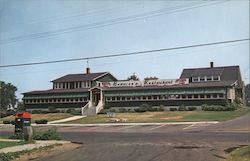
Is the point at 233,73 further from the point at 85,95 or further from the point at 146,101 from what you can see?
the point at 85,95

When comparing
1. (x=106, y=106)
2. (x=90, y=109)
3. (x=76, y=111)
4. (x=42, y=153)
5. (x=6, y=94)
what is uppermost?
(x=6, y=94)

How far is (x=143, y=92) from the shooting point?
63219mm

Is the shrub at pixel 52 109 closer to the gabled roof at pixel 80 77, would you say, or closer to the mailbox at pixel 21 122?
the gabled roof at pixel 80 77

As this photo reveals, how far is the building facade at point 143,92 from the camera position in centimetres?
5934

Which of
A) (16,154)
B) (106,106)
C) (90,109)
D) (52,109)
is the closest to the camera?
(16,154)

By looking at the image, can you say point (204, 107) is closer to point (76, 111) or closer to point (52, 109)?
point (76, 111)

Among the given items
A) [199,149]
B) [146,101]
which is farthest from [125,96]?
[199,149]

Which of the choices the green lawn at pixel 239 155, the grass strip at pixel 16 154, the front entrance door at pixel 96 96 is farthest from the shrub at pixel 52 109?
the green lawn at pixel 239 155

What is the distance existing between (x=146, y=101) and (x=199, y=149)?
45.5m

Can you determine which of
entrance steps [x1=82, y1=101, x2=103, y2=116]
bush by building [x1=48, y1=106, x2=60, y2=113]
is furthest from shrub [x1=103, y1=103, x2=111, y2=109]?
bush by building [x1=48, y1=106, x2=60, y2=113]

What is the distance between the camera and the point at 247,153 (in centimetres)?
1524

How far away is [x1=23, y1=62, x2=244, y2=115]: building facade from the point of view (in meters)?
59.3

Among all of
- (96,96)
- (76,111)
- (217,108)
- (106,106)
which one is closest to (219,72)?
(217,108)

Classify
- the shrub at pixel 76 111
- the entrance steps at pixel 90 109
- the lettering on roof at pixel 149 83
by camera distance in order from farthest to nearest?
the lettering on roof at pixel 149 83, the entrance steps at pixel 90 109, the shrub at pixel 76 111
